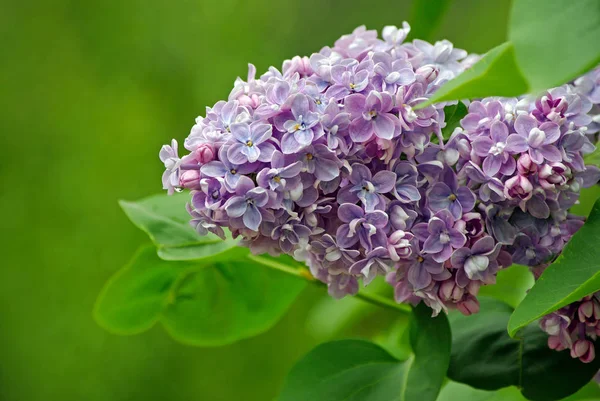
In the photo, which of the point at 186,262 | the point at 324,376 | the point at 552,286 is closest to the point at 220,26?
the point at 186,262

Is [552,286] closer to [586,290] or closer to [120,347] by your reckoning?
[586,290]

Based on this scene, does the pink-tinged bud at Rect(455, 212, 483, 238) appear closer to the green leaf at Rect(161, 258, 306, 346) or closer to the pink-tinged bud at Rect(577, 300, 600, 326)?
the pink-tinged bud at Rect(577, 300, 600, 326)

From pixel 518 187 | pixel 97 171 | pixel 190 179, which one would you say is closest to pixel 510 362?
pixel 518 187

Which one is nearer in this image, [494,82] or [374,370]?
[494,82]

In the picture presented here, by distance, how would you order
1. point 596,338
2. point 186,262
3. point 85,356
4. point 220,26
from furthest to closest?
point 220,26 → point 85,356 → point 186,262 → point 596,338

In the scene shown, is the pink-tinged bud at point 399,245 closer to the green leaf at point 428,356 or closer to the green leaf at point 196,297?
the green leaf at point 428,356

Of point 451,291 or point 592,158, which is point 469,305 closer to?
point 451,291
